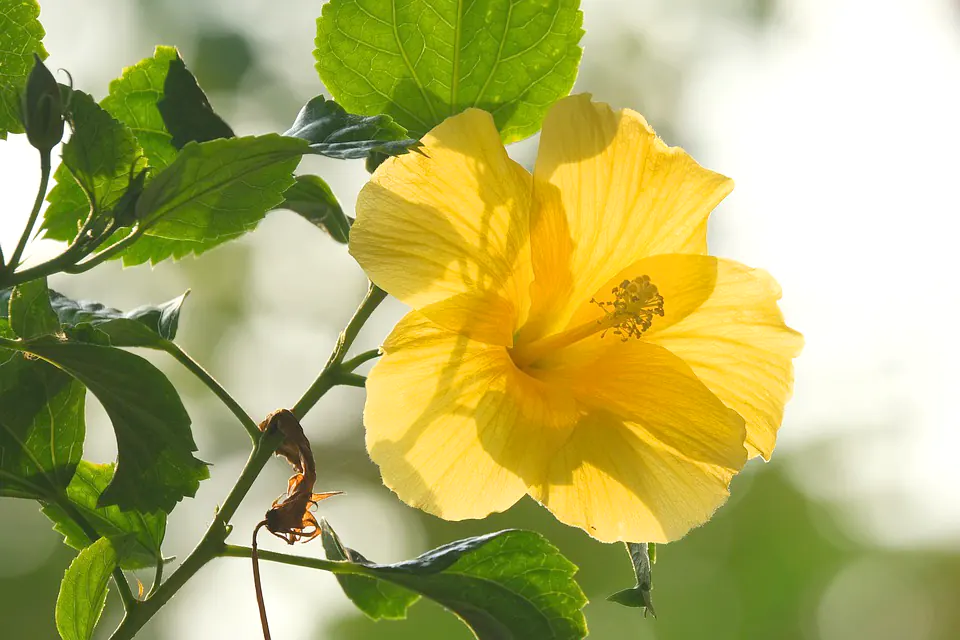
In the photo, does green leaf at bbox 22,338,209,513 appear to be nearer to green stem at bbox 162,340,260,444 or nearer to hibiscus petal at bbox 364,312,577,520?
green stem at bbox 162,340,260,444

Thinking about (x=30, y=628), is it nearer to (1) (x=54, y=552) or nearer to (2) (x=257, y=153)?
(1) (x=54, y=552)

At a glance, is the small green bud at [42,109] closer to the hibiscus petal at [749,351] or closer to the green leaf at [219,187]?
the green leaf at [219,187]

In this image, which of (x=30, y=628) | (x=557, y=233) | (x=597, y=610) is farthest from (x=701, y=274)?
(x=30, y=628)

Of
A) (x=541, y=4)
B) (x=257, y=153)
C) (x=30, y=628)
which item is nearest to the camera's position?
(x=257, y=153)

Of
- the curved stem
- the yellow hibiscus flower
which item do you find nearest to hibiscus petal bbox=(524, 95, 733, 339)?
the yellow hibiscus flower

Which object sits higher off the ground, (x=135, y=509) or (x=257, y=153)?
(x=257, y=153)

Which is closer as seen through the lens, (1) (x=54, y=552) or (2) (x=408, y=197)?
(2) (x=408, y=197)

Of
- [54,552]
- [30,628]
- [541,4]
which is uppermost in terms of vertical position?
[541,4]
